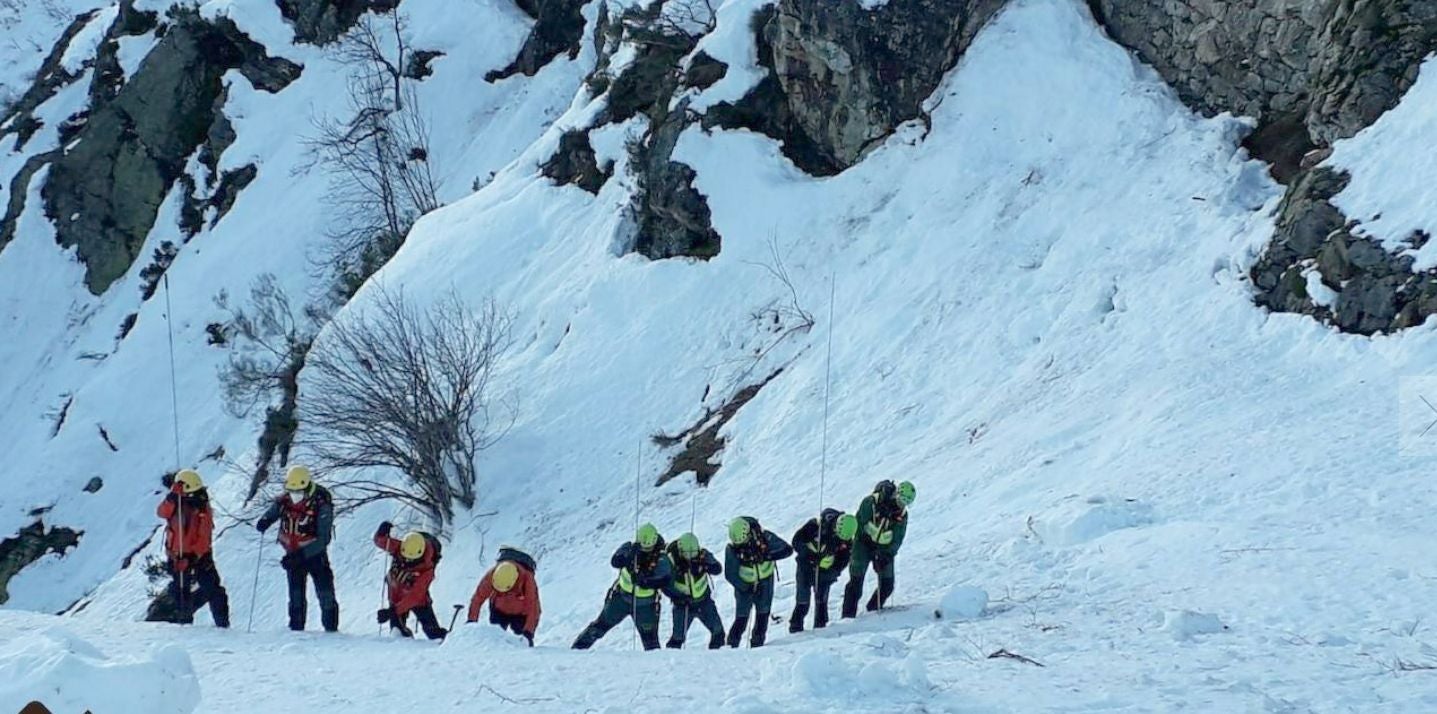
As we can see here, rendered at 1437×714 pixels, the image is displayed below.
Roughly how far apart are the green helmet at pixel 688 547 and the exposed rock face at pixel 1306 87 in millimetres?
7840

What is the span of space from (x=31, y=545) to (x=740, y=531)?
25757mm

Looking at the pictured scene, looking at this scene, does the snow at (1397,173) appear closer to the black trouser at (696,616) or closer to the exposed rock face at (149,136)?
the black trouser at (696,616)

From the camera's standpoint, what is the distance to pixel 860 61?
67.4 feet

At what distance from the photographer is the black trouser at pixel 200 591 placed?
35.8 feet

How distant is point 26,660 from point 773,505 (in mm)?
11119

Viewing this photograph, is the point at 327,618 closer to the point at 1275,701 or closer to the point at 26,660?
the point at 26,660

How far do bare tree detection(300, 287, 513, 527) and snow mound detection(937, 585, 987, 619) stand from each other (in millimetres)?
11952

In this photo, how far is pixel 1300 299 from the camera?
43.9 ft

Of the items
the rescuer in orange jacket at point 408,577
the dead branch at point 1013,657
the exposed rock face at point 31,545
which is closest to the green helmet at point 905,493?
the dead branch at point 1013,657

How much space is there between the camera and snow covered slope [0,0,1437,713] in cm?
697

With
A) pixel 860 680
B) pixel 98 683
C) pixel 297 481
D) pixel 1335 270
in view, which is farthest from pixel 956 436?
pixel 98 683

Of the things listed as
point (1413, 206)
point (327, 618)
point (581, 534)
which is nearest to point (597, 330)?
point (581, 534)

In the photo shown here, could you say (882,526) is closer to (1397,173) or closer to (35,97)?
(1397,173)

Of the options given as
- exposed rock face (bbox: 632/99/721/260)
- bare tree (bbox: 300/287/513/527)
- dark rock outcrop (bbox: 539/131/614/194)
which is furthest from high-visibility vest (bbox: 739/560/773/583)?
dark rock outcrop (bbox: 539/131/614/194)
